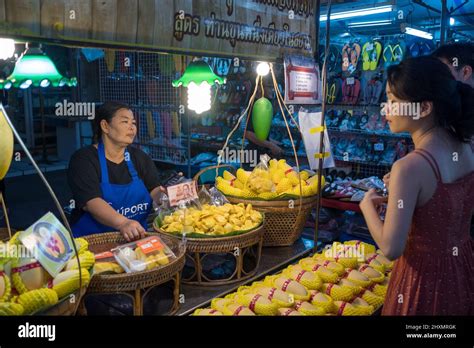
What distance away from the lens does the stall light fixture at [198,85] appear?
3800 mm

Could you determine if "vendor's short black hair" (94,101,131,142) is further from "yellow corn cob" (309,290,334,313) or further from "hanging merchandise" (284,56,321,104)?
"yellow corn cob" (309,290,334,313)

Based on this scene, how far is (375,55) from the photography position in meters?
6.55

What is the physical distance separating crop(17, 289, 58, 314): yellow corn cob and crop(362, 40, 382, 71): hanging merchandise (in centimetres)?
612

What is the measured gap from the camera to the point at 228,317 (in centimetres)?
175

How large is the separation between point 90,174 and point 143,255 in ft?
3.58

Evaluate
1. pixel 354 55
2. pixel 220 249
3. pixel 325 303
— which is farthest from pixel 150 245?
pixel 354 55

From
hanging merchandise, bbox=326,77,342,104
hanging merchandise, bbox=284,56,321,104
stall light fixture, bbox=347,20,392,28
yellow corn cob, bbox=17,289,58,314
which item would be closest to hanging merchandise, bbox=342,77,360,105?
hanging merchandise, bbox=326,77,342,104

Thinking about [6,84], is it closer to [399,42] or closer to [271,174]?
[271,174]

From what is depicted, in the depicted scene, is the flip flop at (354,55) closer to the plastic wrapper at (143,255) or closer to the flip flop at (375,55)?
the flip flop at (375,55)

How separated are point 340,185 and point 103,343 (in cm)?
327

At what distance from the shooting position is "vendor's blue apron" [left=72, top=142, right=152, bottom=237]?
277 cm

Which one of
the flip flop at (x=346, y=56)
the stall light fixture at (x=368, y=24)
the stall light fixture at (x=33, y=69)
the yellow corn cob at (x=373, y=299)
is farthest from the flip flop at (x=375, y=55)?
the yellow corn cob at (x=373, y=299)

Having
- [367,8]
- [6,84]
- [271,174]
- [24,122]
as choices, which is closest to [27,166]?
[24,122]

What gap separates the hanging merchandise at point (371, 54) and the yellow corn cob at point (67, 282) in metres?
5.99
